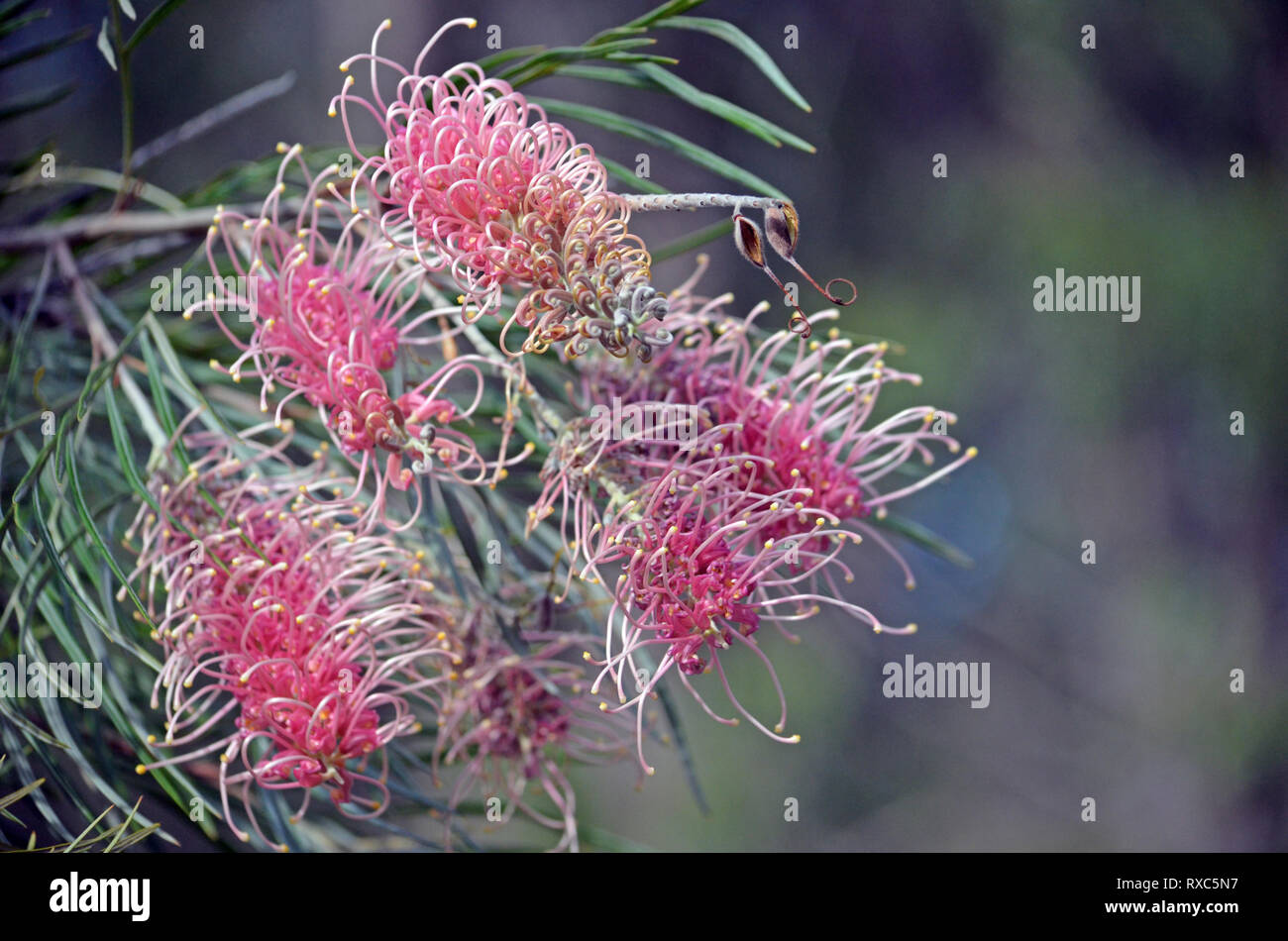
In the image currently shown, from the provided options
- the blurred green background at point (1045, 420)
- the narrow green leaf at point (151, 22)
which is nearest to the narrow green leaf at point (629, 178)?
the narrow green leaf at point (151, 22)

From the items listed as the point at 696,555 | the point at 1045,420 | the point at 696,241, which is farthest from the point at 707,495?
the point at 1045,420

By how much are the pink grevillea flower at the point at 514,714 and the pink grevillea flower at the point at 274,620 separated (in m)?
0.03

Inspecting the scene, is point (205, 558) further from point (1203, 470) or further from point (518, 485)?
point (1203, 470)

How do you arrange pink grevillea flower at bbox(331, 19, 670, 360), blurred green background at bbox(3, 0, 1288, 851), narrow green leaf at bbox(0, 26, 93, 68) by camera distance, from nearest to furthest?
pink grevillea flower at bbox(331, 19, 670, 360)
narrow green leaf at bbox(0, 26, 93, 68)
blurred green background at bbox(3, 0, 1288, 851)

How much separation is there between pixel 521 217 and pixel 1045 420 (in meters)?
0.81

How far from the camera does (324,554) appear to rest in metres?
0.22

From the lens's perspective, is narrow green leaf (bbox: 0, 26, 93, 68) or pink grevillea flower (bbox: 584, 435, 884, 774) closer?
pink grevillea flower (bbox: 584, 435, 884, 774)

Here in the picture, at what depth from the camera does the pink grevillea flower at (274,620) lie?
21 cm

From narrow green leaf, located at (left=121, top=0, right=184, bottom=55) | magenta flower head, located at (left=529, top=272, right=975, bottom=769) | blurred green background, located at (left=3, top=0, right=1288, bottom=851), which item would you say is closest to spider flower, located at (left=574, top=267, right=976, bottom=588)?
magenta flower head, located at (left=529, top=272, right=975, bottom=769)

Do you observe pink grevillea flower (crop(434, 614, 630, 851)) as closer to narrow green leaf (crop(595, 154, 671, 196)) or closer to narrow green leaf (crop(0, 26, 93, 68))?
narrow green leaf (crop(595, 154, 671, 196))

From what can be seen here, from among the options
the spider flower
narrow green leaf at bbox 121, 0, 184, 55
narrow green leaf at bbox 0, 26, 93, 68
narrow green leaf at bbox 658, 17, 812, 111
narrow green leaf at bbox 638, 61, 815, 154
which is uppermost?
narrow green leaf at bbox 0, 26, 93, 68

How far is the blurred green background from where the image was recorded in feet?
2.46

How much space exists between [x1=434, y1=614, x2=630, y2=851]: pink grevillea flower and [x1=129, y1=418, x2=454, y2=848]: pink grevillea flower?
0.09 ft
